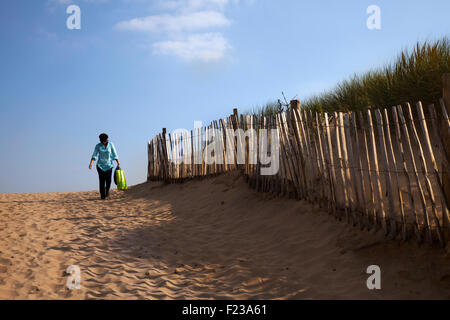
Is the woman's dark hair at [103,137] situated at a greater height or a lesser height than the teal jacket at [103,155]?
greater

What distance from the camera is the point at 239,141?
27.5ft

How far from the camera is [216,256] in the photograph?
505cm

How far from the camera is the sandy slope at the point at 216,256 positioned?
12.6ft

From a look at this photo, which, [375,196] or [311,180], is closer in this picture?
[375,196]

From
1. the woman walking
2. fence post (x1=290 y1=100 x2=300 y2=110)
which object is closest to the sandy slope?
fence post (x1=290 y1=100 x2=300 y2=110)

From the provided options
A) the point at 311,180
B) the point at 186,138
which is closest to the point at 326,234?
the point at 311,180

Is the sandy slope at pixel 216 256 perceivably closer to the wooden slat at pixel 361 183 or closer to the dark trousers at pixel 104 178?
the wooden slat at pixel 361 183

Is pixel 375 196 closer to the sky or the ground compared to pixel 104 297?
closer to the sky

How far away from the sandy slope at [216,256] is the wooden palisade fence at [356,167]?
22 centimetres

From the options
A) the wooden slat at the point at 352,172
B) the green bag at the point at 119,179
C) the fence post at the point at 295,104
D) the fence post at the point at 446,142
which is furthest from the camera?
the green bag at the point at 119,179

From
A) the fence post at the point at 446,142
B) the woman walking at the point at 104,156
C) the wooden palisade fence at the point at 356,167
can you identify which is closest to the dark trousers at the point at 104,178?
the woman walking at the point at 104,156

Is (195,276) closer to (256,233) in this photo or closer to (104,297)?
(104,297)
